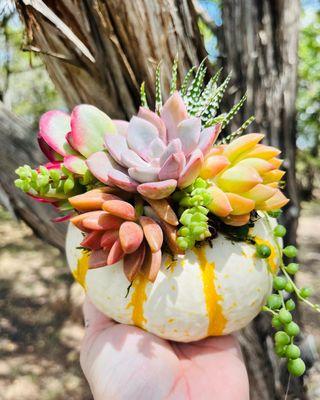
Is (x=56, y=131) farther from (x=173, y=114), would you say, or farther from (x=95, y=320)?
(x=95, y=320)

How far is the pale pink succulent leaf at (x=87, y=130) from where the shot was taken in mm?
796

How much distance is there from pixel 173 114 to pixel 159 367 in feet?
1.61

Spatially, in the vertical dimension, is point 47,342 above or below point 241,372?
below

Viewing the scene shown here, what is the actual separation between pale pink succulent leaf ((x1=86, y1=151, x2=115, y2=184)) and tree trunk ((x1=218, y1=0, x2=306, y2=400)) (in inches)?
28.9

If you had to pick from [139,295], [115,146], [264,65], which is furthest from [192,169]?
[264,65]

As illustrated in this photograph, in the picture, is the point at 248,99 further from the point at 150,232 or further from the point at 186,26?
the point at 150,232

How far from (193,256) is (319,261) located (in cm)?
315

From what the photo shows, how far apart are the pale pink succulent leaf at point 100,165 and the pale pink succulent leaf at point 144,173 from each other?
43 mm

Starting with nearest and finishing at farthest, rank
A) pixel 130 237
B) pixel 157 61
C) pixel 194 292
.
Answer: pixel 130 237 → pixel 194 292 → pixel 157 61

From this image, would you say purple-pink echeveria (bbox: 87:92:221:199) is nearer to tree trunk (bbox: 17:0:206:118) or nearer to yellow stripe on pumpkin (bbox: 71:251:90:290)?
yellow stripe on pumpkin (bbox: 71:251:90:290)

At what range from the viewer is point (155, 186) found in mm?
696

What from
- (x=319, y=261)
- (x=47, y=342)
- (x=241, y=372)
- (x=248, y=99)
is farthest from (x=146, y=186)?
(x=319, y=261)

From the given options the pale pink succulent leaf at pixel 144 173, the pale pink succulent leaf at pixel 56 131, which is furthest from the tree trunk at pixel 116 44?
the pale pink succulent leaf at pixel 144 173

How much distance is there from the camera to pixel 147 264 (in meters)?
0.75
